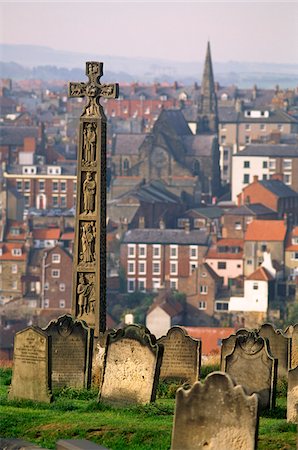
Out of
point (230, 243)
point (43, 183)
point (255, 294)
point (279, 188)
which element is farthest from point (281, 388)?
point (43, 183)

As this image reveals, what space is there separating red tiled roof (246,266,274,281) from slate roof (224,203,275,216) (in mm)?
19268

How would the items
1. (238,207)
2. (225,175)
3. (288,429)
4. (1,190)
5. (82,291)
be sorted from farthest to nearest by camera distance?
(225,175)
(1,190)
(238,207)
(82,291)
(288,429)

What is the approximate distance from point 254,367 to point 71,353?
2306 millimetres

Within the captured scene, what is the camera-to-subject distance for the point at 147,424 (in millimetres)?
18500

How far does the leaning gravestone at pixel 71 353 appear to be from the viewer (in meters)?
21.6

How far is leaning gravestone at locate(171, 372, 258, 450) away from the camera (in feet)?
51.0

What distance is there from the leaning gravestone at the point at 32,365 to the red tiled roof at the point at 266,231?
4431 inches

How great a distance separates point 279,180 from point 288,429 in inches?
5836

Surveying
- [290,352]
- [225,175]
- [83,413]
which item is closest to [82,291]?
[290,352]

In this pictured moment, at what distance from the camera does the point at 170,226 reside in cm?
15975

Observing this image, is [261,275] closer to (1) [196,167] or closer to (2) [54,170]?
(2) [54,170]

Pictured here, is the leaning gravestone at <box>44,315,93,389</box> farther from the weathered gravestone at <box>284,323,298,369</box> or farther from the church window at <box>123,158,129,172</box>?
the church window at <box>123,158,129,172</box>

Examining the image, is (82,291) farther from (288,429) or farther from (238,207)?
(238,207)

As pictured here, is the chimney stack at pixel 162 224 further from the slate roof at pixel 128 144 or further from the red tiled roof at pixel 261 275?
the slate roof at pixel 128 144
